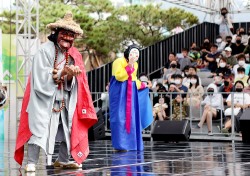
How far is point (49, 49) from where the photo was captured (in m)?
9.27

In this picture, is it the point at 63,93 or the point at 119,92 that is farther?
the point at 119,92

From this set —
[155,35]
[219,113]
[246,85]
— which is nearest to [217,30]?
[155,35]

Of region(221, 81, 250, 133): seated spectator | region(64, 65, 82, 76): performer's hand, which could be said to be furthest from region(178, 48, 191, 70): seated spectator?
region(64, 65, 82, 76): performer's hand

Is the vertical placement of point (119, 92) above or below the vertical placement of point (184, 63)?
below

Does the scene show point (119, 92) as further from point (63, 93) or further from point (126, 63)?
point (63, 93)

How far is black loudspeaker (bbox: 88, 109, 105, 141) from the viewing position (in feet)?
55.2

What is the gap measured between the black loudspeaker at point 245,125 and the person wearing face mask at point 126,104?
8.31 ft

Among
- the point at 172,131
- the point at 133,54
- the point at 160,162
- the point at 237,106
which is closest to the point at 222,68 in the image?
the point at 237,106

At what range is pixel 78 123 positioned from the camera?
9.31 meters

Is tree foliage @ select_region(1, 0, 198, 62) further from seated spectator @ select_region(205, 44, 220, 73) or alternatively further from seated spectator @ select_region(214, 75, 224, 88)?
seated spectator @ select_region(214, 75, 224, 88)

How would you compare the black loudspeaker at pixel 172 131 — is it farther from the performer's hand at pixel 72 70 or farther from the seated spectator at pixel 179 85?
the performer's hand at pixel 72 70

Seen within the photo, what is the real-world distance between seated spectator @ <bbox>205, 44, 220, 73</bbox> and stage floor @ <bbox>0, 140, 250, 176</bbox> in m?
6.66

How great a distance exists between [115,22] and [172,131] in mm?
12888

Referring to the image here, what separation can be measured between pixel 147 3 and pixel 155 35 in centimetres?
127
